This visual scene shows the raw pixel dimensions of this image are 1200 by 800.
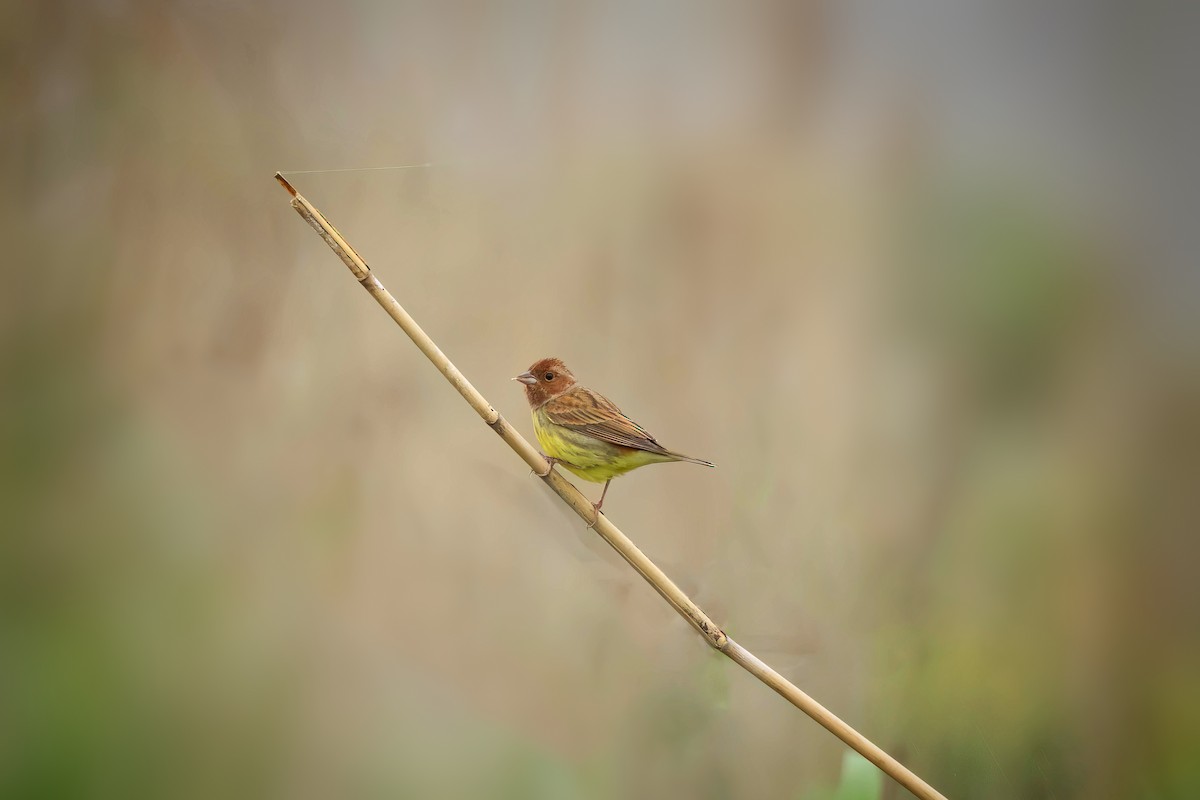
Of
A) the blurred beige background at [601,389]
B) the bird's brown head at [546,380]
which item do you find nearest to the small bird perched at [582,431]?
the bird's brown head at [546,380]

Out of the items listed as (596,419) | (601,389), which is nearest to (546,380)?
(596,419)

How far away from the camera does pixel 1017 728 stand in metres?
1.44

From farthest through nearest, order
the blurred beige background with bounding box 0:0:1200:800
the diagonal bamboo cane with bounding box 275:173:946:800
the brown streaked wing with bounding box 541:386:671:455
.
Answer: the blurred beige background with bounding box 0:0:1200:800 < the brown streaked wing with bounding box 541:386:671:455 < the diagonal bamboo cane with bounding box 275:173:946:800

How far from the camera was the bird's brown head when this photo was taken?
1.17 m

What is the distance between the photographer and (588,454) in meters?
1.14

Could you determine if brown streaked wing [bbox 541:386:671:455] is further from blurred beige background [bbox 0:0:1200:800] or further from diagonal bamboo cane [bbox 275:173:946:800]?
blurred beige background [bbox 0:0:1200:800]

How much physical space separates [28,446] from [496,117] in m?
0.91

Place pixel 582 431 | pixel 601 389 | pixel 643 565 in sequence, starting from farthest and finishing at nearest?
pixel 601 389, pixel 582 431, pixel 643 565

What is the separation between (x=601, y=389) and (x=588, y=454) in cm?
32

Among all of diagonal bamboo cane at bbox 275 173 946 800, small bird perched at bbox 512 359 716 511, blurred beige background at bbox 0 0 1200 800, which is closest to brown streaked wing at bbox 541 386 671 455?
small bird perched at bbox 512 359 716 511

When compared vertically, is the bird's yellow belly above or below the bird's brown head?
below

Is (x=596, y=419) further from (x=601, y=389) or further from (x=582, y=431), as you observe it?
(x=601, y=389)

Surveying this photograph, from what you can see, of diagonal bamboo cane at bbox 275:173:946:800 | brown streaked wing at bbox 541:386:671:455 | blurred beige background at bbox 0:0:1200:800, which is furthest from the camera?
blurred beige background at bbox 0:0:1200:800

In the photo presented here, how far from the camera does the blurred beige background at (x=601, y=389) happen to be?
1322 millimetres
